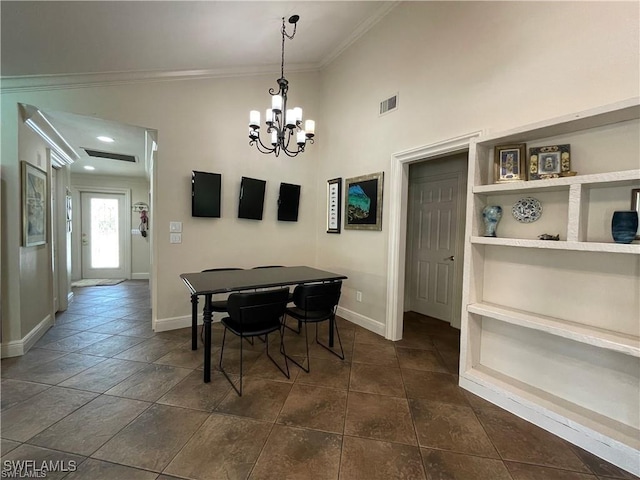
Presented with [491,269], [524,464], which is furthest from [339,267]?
[524,464]

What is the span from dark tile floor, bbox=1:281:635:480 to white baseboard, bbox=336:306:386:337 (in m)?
0.46

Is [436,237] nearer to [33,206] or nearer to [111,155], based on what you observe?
[33,206]

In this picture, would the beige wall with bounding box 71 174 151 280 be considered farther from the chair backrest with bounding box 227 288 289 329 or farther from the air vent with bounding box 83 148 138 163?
the chair backrest with bounding box 227 288 289 329

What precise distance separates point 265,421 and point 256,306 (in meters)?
0.78

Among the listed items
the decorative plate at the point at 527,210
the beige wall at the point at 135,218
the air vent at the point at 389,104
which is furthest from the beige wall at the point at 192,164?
the beige wall at the point at 135,218

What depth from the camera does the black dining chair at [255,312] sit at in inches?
83.3

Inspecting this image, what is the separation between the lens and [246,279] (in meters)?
2.61

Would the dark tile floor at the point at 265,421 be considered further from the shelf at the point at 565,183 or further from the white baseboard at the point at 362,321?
the shelf at the point at 565,183

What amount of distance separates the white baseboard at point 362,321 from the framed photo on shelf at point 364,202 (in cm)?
118

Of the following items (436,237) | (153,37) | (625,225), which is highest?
(153,37)

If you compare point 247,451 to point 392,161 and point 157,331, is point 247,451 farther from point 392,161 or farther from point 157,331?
point 392,161

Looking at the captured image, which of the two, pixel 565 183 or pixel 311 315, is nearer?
pixel 565 183

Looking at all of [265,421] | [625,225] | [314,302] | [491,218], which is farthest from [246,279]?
[625,225]

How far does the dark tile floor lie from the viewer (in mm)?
1486
